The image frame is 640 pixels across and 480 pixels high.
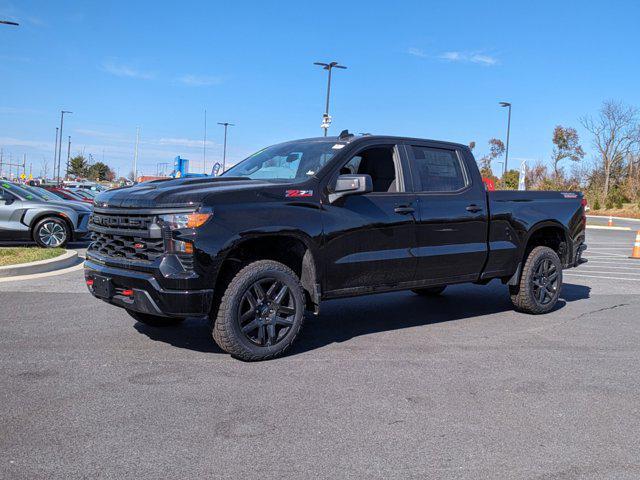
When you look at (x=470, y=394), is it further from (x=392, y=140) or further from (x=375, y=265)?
(x=392, y=140)

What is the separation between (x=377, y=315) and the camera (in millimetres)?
7406

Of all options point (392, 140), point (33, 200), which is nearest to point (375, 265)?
point (392, 140)

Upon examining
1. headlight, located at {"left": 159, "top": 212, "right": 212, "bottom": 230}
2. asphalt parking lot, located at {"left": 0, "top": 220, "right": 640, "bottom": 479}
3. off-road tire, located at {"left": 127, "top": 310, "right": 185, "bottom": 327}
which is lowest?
asphalt parking lot, located at {"left": 0, "top": 220, "right": 640, "bottom": 479}

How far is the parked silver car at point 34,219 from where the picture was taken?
12773 millimetres

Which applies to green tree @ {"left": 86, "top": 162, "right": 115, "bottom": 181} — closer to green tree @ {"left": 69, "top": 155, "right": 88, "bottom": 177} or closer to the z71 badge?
green tree @ {"left": 69, "top": 155, "right": 88, "bottom": 177}

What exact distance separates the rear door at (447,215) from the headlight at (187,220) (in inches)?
91.4

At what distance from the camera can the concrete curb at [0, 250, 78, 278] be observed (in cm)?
913

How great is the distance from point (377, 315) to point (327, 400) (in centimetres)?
318

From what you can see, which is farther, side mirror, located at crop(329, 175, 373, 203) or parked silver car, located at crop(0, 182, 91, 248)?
parked silver car, located at crop(0, 182, 91, 248)

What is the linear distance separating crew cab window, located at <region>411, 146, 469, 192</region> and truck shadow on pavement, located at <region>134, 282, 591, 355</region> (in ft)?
5.10

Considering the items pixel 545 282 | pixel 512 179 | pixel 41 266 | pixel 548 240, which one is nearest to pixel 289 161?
pixel 545 282

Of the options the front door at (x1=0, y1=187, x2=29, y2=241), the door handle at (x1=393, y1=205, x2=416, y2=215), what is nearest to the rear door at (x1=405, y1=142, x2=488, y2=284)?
the door handle at (x1=393, y1=205, x2=416, y2=215)

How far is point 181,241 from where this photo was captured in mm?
4801

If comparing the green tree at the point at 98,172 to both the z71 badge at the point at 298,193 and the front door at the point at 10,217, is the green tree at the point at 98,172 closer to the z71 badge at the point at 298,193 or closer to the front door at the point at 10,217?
the front door at the point at 10,217
